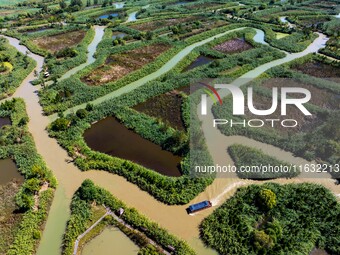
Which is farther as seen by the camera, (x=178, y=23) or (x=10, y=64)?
(x=178, y=23)

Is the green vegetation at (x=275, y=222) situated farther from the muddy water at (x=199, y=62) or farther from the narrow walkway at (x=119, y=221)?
the muddy water at (x=199, y=62)

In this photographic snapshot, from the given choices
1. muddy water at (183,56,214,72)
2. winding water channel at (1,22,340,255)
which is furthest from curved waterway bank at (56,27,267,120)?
winding water channel at (1,22,340,255)

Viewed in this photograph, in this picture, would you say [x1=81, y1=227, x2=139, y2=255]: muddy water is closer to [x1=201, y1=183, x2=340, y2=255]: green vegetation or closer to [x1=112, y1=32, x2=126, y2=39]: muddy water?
[x1=201, y1=183, x2=340, y2=255]: green vegetation

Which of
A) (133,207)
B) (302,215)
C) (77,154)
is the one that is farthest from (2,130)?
(302,215)

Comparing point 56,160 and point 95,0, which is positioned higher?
point 95,0

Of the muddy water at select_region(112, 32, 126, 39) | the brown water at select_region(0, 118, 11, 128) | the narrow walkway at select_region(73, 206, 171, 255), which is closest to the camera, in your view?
the narrow walkway at select_region(73, 206, 171, 255)

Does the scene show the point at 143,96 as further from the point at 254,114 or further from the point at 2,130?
the point at 2,130

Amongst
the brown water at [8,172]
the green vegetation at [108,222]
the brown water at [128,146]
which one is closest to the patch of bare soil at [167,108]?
the brown water at [128,146]
